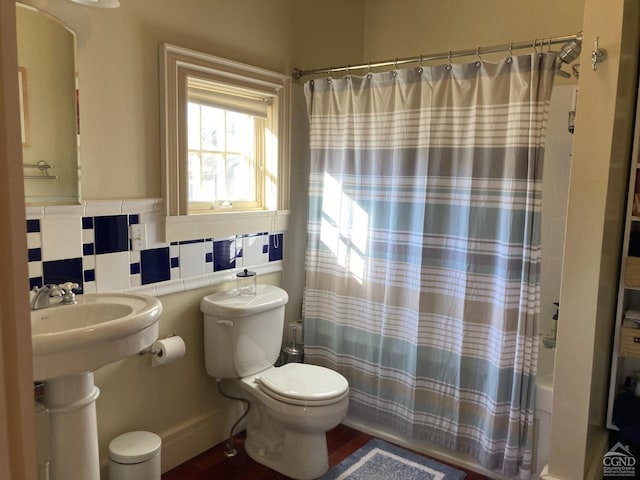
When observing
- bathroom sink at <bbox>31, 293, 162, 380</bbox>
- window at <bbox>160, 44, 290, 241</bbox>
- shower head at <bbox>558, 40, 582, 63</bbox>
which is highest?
shower head at <bbox>558, 40, 582, 63</bbox>

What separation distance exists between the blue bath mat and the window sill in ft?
4.03

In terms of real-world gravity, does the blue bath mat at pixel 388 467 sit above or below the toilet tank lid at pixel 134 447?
below

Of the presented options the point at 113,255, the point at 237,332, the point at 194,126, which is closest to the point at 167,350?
the point at 237,332

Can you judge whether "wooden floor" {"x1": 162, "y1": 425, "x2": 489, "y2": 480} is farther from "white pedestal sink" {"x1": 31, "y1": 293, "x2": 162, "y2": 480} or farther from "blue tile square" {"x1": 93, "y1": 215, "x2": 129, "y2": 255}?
"blue tile square" {"x1": 93, "y1": 215, "x2": 129, "y2": 255}

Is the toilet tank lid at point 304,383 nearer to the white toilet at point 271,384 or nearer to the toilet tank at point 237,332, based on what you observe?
the white toilet at point 271,384

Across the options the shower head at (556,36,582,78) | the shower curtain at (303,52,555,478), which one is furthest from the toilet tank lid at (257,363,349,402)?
the shower head at (556,36,582,78)

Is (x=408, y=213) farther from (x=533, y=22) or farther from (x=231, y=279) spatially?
(x=533, y=22)

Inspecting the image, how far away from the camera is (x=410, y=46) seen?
3.03 meters

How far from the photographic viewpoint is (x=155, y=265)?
224 cm

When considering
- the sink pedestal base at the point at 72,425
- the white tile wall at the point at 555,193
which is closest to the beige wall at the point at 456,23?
the white tile wall at the point at 555,193

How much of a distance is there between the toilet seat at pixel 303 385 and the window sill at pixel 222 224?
2.35ft

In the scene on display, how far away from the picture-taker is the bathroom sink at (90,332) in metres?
1.44

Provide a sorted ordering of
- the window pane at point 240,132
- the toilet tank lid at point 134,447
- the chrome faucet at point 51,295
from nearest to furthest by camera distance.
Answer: the chrome faucet at point 51,295, the toilet tank lid at point 134,447, the window pane at point 240,132

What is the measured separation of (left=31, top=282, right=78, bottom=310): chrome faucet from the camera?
1.77 metres
